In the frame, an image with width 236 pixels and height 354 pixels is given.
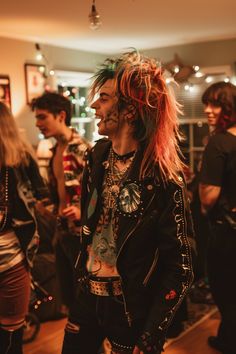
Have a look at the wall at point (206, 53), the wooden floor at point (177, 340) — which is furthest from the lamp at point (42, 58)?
the wooden floor at point (177, 340)

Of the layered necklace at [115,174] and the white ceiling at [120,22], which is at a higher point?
the white ceiling at [120,22]

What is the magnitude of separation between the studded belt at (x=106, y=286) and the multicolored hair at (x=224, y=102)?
1374 millimetres

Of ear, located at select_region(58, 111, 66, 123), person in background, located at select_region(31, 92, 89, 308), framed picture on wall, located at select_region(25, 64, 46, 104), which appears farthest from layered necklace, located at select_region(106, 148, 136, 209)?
framed picture on wall, located at select_region(25, 64, 46, 104)

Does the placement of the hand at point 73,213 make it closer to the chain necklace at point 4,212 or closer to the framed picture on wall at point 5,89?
the chain necklace at point 4,212

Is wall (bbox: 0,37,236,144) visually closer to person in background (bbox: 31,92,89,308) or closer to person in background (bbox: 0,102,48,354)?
person in background (bbox: 31,92,89,308)

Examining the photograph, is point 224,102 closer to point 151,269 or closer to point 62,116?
point 62,116

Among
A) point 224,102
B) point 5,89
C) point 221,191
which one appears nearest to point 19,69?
point 5,89

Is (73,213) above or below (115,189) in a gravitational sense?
below

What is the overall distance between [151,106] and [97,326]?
0.69 meters

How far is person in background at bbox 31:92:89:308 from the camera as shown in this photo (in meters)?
2.54

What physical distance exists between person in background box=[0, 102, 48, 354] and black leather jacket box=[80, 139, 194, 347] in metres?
0.79

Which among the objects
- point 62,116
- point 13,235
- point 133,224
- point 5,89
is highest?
point 5,89

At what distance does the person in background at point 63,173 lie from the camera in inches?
100

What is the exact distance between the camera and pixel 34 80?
5.68 metres
